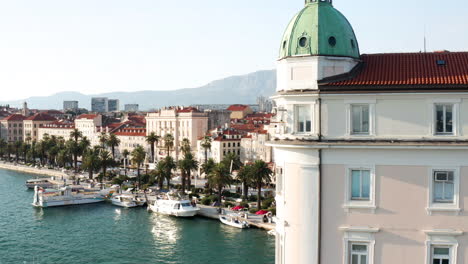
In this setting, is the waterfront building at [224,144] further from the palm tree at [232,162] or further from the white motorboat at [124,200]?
the white motorboat at [124,200]

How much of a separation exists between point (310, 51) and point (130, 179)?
94.8 m

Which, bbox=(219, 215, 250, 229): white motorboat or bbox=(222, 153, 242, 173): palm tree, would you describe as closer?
bbox=(219, 215, 250, 229): white motorboat

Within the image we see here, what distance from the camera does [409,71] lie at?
19.2 meters

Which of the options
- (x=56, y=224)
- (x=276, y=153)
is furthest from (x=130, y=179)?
(x=276, y=153)

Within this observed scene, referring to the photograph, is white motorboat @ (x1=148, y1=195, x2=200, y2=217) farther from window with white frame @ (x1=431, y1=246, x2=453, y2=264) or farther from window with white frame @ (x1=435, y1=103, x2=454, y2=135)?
window with white frame @ (x1=435, y1=103, x2=454, y2=135)

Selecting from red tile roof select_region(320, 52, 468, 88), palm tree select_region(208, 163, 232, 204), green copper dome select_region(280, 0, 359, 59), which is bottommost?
palm tree select_region(208, 163, 232, 204)

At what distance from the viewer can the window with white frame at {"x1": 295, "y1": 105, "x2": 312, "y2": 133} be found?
19.2m

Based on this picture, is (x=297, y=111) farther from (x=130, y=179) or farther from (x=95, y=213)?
(x=130, y=179)

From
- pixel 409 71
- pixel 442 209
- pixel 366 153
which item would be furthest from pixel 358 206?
pixel 409 71

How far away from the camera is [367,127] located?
18.9 meters

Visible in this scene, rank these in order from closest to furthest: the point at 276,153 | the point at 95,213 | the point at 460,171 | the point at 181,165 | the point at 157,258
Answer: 1. the point at 460,171
2. the point at 276,153
3. the point at 157,258
4. the point at 95,213
5. the point at 181,165

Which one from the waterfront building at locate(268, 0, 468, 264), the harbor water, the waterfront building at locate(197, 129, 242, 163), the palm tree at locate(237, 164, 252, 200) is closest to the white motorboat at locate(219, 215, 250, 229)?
the harbor water

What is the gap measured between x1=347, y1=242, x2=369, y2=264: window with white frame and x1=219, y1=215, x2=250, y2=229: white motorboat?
163 feet

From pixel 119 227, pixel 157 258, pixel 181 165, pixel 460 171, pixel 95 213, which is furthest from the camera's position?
pixel 181 165
